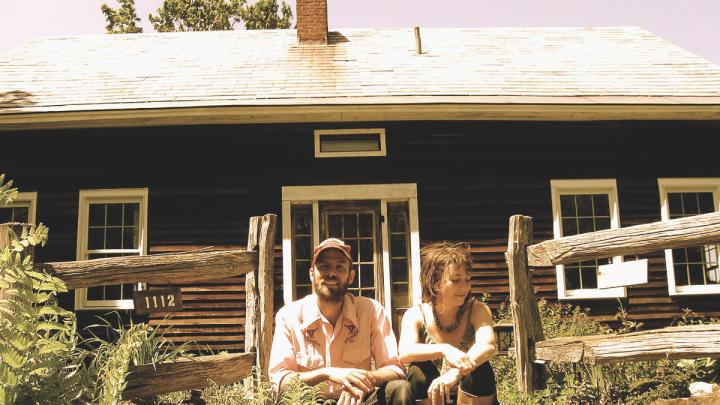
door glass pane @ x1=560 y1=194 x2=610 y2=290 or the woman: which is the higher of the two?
door glass pane @ x1=560 y1=194 x2=610 y2=290

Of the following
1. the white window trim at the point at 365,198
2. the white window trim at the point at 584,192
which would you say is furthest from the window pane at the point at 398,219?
the white window trim at the point at 584,192

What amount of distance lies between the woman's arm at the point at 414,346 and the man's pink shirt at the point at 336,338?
63mm

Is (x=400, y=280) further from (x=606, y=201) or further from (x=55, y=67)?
(x=55, y=67)

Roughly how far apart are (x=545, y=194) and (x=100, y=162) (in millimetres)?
6570

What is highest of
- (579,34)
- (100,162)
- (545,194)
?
(579,34)

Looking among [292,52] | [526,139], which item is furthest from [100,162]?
[526,139]

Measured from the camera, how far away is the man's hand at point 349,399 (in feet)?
10.4

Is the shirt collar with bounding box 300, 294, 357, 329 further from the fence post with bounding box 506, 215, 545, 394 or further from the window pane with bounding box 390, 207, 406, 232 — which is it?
the window pane with bounding box 390, 207, 406, 232

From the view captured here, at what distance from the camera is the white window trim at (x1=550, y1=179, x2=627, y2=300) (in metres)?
8.41

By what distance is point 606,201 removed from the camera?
8.88 m

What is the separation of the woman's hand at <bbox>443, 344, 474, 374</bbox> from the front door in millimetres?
5072

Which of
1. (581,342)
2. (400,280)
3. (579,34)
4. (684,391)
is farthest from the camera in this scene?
(579,34)

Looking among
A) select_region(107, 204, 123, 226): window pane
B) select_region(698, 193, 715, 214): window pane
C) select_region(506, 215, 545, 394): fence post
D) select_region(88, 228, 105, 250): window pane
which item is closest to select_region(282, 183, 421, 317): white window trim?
select_region(107, 204, 123, 226): window pane

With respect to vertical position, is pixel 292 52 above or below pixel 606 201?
above
